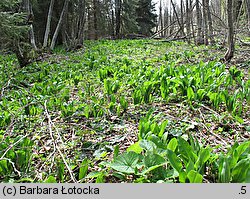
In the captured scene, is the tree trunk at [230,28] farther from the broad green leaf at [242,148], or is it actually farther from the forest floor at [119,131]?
the broad green leaf at [242,148]

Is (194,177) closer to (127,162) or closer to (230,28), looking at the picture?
(127,162)

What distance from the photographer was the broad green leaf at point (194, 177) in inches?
54.1

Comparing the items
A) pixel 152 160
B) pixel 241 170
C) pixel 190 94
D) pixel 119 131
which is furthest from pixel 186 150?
pixel 190 94

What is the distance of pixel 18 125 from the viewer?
2.87 meters

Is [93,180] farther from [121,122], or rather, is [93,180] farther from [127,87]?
[127,87]

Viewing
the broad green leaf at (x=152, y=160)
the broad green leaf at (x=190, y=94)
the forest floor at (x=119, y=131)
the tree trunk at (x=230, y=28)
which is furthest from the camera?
the tree trunk at (x=230, y=28)

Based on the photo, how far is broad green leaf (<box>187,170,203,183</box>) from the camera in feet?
4.51

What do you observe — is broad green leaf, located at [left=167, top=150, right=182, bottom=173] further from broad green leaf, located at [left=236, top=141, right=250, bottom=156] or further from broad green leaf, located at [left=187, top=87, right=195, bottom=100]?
broad green leaf, located at [left=187, top=87, right=195, bottom=100]

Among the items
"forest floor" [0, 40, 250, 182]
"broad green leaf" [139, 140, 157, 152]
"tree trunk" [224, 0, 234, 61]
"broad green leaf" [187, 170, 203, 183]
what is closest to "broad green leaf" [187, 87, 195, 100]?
"forest floor" [0, 40, 250, 182]

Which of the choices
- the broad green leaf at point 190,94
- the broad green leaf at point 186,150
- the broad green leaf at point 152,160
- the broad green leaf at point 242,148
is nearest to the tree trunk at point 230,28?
the broad green leaf at point 190,94

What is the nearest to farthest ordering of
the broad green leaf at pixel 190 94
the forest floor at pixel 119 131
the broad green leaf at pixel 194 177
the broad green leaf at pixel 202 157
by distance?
the broad green leaf at pixel 194 177 < the broad green leaf at pixel 202 157 < the forest floor at pixel 119 131 < the broad green leaf at pixel 190 94

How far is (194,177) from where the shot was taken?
139 cm

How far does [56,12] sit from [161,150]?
15.1 metres
